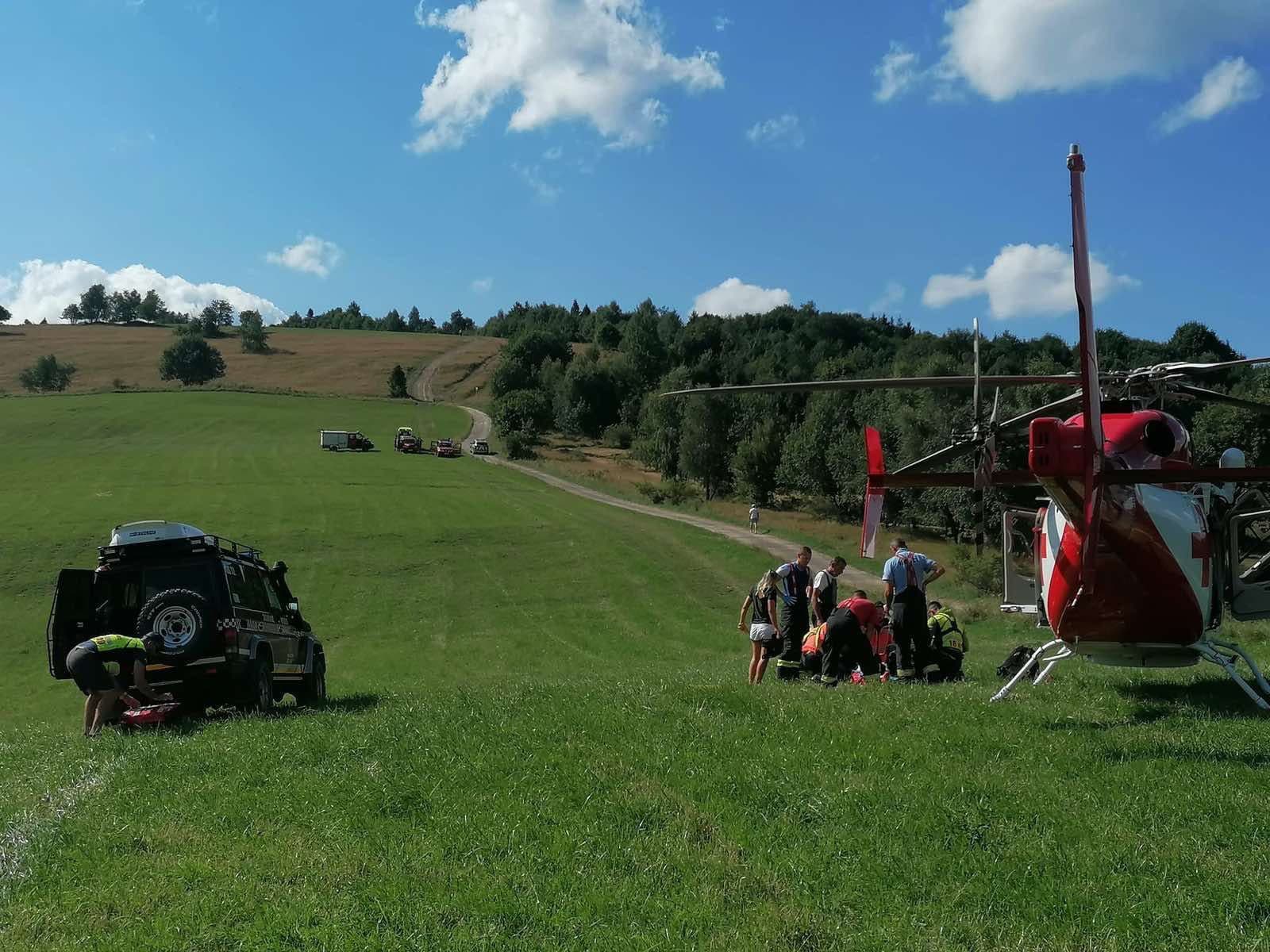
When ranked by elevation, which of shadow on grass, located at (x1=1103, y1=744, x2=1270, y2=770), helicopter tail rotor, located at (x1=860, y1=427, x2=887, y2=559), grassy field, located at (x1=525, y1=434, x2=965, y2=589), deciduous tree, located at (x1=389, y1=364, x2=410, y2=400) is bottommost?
grassy field, located at (x1=525, y1=434, x2=965, y2=589)

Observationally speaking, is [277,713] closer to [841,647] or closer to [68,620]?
[68,620]

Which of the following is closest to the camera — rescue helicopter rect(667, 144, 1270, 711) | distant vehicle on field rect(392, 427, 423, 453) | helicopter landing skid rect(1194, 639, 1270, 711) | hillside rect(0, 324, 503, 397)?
rescue helicopter rect(667, 144, 1270, 711)

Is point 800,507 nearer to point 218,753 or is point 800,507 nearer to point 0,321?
point 218,753

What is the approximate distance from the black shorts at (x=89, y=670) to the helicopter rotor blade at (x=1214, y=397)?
40.3 ft

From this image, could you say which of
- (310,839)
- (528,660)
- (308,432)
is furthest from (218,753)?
(308,432)

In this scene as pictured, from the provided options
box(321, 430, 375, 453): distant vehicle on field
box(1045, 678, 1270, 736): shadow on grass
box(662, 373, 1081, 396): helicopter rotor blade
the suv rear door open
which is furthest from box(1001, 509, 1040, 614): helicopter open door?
box(321, 430, 375, 453): distant vehicle on field

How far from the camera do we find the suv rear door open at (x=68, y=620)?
13305 mm

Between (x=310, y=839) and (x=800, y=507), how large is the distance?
72.4 meters

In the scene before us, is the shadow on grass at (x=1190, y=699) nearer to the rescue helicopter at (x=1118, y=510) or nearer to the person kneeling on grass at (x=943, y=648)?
the rescue helicopter at (x=1118, y=510)

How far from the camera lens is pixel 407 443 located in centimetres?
8575

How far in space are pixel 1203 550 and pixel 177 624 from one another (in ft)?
38.6

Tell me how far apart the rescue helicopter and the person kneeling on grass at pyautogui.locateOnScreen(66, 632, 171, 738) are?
7042 mm

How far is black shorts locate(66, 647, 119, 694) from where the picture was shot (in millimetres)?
11594

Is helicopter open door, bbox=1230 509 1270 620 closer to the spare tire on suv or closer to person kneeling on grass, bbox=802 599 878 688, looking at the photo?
person kneeling on grass, bbox=802 599 878 688
